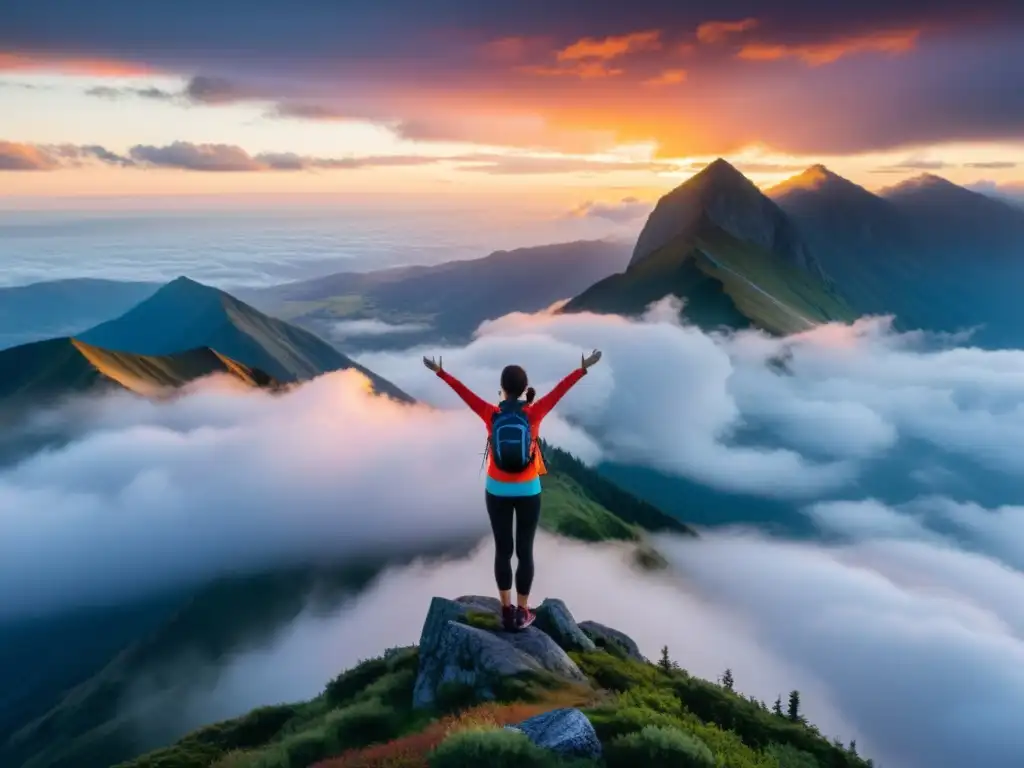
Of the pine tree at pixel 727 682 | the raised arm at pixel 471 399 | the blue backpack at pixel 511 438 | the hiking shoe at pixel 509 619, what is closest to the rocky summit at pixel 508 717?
the hiking shoe at pixel 509 619

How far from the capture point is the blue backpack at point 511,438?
1730 centimetres

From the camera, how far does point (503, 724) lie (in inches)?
632

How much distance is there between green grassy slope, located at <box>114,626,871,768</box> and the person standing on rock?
13.7 ft

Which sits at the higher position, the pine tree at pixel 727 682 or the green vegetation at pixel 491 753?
the green vegetation at pixel 491 753

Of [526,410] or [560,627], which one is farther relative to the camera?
[560,627]

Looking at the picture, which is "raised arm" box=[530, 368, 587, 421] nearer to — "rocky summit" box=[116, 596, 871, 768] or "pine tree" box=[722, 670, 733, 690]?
"rocky summit" box=[116, 596, 871, 768]

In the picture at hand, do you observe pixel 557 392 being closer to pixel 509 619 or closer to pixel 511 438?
pixel 511 438

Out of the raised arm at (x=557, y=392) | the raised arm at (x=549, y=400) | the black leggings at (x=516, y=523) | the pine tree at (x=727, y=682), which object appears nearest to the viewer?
the raised arm at (x=557, y=392)

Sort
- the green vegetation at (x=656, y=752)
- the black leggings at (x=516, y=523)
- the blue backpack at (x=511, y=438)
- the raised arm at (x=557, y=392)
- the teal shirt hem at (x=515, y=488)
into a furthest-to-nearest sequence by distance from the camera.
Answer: the black leggings at (x=516, y=523), the teal shirt hem at (x=515, y=488), the blue backpack at (x=511, y=438), the raised arm at (x=557, y=392), the green vegetation at (x=656, y=752)

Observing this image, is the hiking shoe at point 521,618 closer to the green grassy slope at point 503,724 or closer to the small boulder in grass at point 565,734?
the green grassy slope at point 503,724

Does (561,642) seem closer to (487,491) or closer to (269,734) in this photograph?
(487,491)

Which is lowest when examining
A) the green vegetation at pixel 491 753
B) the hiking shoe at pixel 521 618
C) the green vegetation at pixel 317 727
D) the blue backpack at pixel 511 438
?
the green vegetation at pixel 317 727

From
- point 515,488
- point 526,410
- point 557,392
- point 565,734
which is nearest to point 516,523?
point 515,488

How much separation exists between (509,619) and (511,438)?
7.48 m
